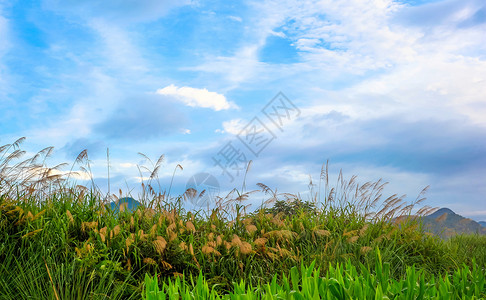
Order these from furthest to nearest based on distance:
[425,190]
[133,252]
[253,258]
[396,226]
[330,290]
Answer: [425,190] → [396,226] → [253,258] → [133,252] → [330,290]

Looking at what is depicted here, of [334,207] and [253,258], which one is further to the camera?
[334,207]

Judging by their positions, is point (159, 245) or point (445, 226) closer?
point (159, 245)

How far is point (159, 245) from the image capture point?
17.0 ft

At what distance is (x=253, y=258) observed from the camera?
5711 millimetres

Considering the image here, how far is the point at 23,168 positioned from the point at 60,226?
7.67ft

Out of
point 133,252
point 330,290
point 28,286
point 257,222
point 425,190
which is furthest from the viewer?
point 425,190

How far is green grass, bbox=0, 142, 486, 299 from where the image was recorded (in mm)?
4789

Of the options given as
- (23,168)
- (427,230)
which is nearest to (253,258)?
(427,230)

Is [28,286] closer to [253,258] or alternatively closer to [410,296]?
[253,258]

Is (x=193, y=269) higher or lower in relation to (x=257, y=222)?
lower

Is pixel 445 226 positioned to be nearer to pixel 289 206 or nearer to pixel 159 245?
pixel 289 206

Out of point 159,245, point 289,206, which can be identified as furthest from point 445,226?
point 159,245

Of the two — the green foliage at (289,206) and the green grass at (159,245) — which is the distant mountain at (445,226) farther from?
the green foliage at (289,206)

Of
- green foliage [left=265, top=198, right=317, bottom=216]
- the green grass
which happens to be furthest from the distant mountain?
green foliage [left=265, top=198, right=317, bottom=216]
